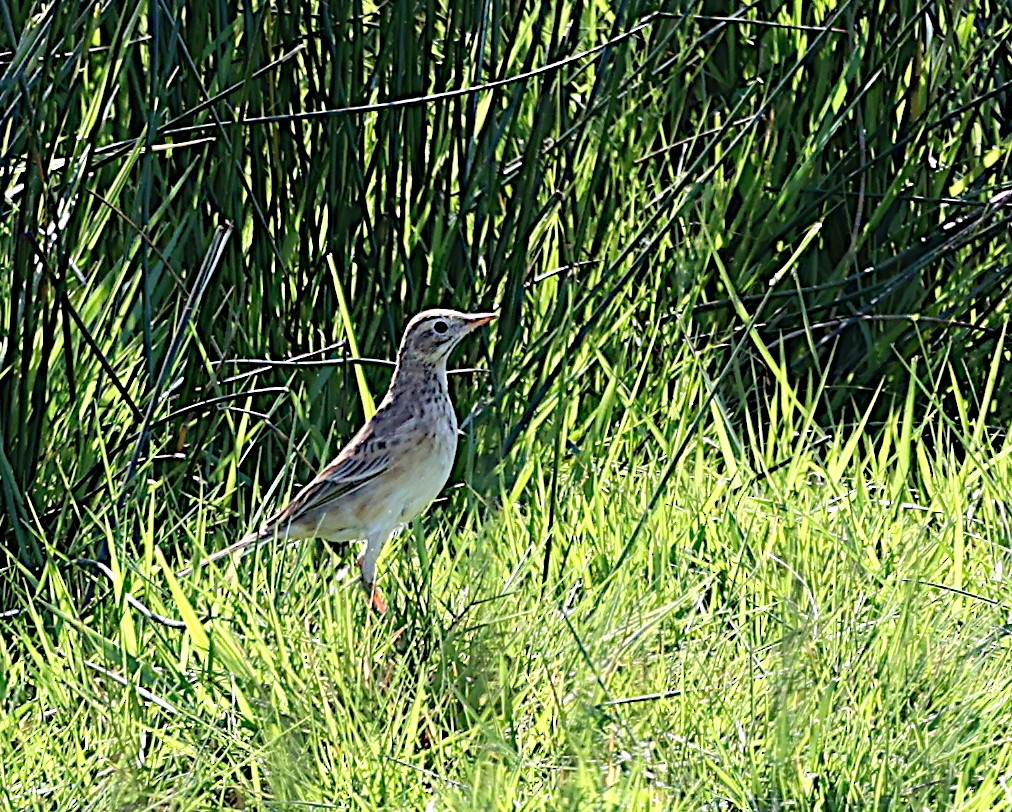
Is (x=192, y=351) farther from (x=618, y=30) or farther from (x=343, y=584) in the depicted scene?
(x=618, y=30)

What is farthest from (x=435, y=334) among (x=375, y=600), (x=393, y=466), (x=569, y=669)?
(x=569, y=669)

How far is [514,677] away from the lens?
8.46 feet

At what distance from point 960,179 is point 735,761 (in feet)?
7.29

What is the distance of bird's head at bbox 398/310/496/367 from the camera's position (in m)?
3.02

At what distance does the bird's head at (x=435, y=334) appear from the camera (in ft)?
9.91

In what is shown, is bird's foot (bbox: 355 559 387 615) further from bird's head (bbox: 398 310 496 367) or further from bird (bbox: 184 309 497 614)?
bird's head (bbox: 398 310 496 367)

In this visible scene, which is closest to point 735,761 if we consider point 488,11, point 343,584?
point 343,584

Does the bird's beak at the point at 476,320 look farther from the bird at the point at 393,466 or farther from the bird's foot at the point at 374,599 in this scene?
the bird's foot at the point at 374,599

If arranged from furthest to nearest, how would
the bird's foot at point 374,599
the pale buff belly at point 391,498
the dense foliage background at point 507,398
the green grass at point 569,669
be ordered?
the pale buff belly at point 391,498 → the bird's foot at point 374,599 → the dense foliage background at point 507,398 → the green grass at point 569,669

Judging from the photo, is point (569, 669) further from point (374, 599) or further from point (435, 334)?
point (435, 334)

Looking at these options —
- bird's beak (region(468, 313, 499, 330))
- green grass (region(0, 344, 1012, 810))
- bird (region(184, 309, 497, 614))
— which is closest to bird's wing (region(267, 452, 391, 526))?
bird (region(184, 309, 497, 614))

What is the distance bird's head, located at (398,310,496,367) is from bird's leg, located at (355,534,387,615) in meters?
0.34

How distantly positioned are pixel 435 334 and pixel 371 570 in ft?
1.48

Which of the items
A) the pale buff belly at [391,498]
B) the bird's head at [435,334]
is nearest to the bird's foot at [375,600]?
the pale buff belly at [391,498]
